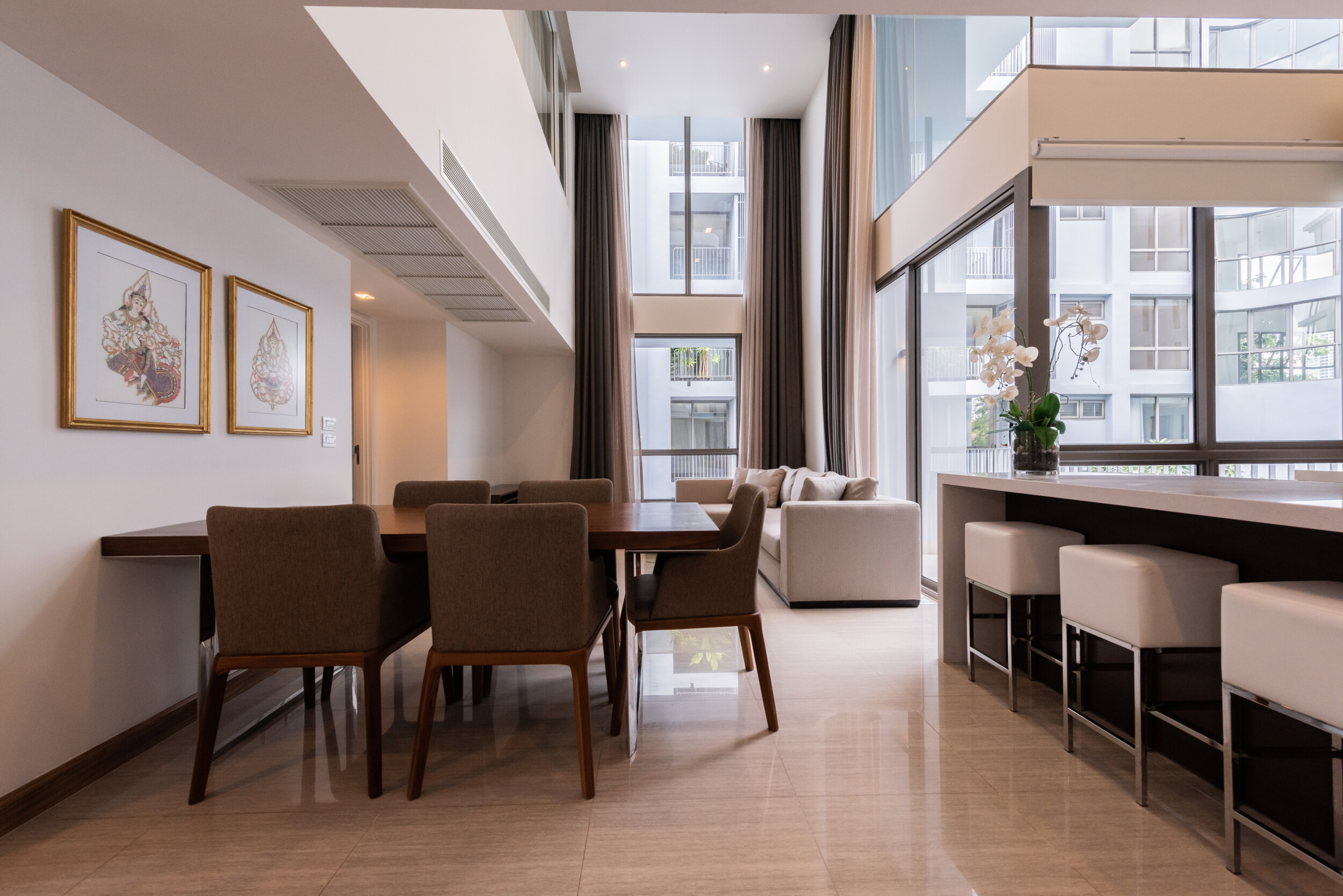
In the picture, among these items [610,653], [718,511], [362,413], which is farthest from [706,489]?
[610,653]

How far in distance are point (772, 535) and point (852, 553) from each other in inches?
31.0

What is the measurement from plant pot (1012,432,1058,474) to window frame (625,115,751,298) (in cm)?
480

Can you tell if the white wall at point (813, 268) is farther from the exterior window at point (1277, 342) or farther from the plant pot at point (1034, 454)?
the plant pot at point (1034, 454)

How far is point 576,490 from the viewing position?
3.45 m

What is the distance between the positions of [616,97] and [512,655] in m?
6.39

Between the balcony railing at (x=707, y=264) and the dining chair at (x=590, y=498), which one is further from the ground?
the balcony railing at (x=707, y=264)

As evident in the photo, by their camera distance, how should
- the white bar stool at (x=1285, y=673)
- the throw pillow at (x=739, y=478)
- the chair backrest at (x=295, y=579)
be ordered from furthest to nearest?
1. the throw pillow at (x=739, y=478)
2. the chair backrest at (x=295, y=579)
3. the white bar stool at (x=1285, y=673)

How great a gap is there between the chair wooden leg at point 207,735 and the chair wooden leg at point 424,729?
0.56 m

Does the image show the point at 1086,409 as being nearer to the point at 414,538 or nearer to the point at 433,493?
the point at 414,538

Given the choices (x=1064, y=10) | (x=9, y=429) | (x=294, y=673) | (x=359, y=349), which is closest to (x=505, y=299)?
(x=359, y=349)

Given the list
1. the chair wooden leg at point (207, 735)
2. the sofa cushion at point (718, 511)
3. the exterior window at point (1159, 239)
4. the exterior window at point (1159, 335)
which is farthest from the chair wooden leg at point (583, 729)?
the exterior window at point (1159, 239)

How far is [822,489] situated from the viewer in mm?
4387

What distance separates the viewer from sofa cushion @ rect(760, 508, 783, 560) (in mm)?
4648

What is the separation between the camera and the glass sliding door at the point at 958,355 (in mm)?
3744
